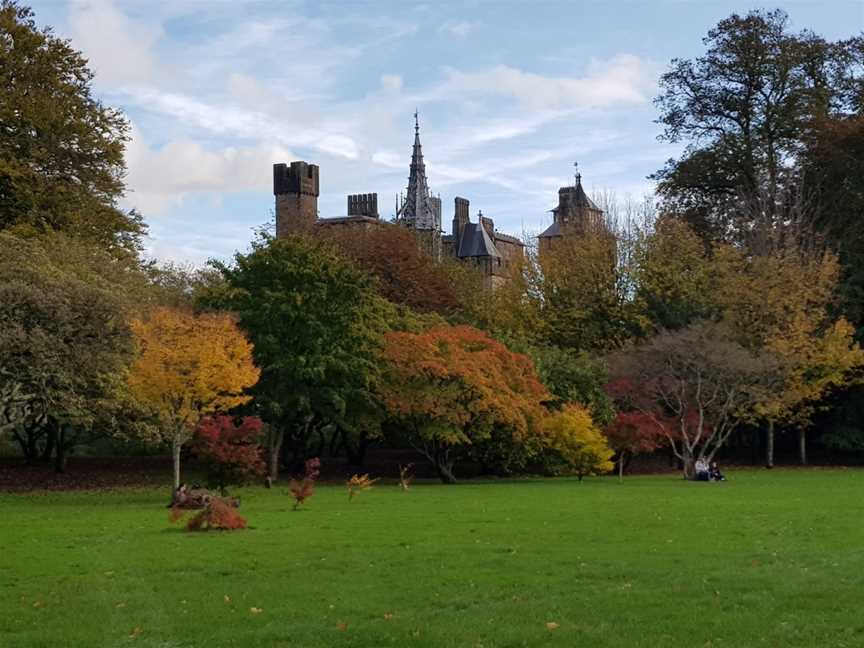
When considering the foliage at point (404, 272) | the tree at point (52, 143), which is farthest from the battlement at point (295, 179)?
the tree at point (52, 143)

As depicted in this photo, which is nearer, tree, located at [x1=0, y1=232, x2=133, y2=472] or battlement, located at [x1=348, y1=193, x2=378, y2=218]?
tree, located at [x1=0, y1=232, x2=133, y2=472]

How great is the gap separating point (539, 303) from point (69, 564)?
40269 millimetres

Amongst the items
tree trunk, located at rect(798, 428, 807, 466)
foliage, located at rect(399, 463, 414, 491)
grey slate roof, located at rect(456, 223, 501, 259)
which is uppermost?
grey slate roof, located at rect(456, 223, 501, 259)

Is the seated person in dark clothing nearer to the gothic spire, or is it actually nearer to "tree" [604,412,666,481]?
"tree" [604,412,666,481]

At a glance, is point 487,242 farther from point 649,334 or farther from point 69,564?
point 69,564

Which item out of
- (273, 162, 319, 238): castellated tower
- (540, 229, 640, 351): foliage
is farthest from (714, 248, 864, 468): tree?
(273, 162, 319, 238): castellated tower

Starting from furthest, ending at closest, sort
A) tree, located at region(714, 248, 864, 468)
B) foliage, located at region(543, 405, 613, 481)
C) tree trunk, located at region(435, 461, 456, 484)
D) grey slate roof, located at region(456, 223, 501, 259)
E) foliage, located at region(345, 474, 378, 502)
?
grey slate roof, located at region(456, 223, 501, 259) < tree, located at region(714, 248, 864, 468) < tree trunk, located at region(435, 461, 456, 484) < foliage, located at region(543, 405, 613, 481) < foliage, located at region(345, 474, 378, 502)

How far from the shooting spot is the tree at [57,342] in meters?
32.6

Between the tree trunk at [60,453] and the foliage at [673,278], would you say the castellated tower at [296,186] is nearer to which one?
the foliage at [673,278]

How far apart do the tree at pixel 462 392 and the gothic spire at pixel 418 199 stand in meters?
74.6

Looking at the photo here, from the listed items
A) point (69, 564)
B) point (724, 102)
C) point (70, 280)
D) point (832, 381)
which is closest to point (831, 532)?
point (69, 564)

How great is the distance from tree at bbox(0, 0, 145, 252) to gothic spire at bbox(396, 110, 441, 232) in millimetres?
71030

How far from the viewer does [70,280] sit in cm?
3394

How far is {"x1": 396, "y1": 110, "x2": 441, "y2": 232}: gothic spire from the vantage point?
11875 centimetres
